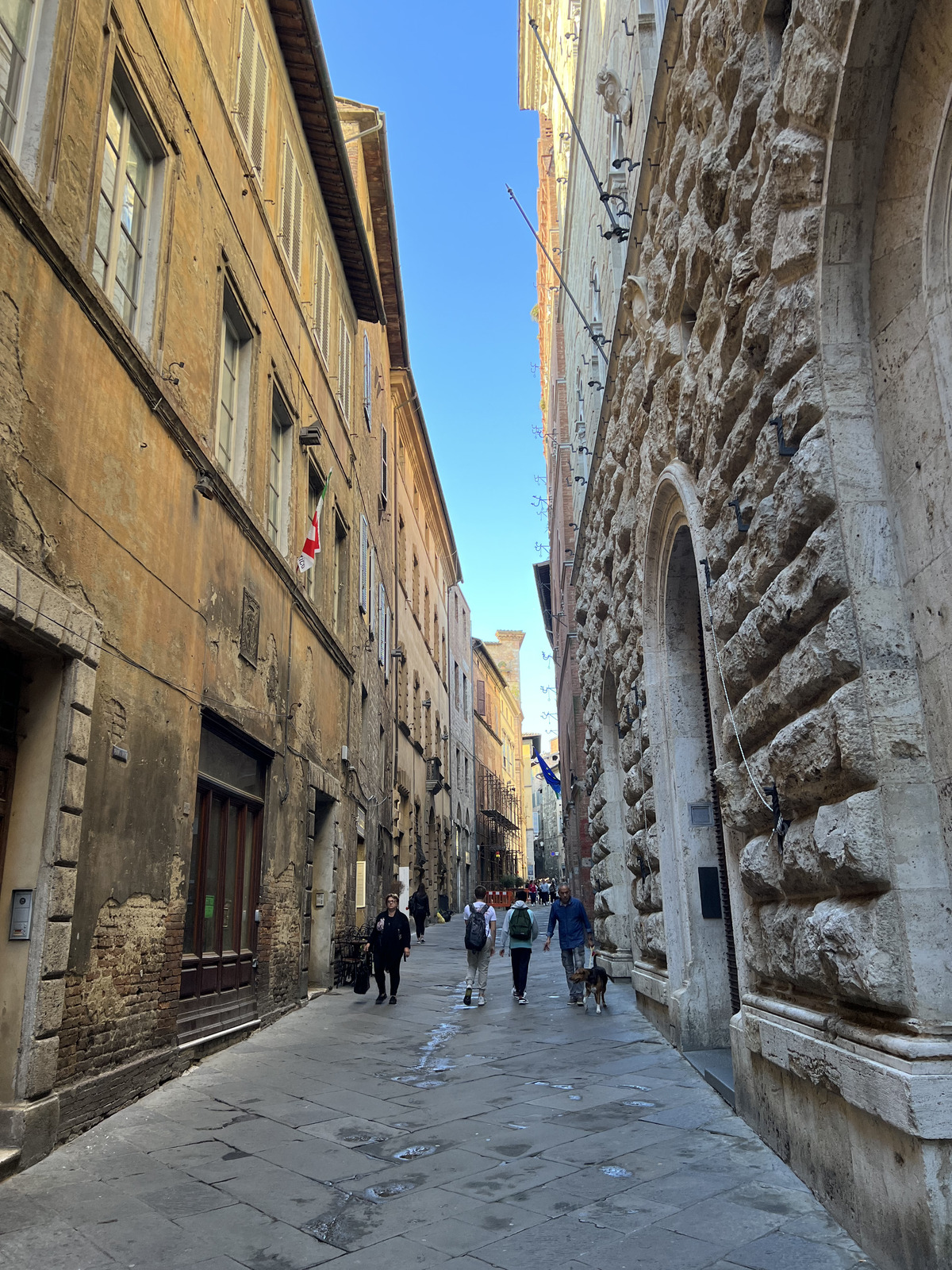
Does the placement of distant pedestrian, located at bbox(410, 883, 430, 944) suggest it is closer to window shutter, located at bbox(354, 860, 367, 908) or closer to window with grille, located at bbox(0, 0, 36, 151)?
window shutter, located at bbox(354, 860, 367, 908)

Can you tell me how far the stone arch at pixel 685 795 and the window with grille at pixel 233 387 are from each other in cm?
426

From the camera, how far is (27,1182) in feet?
14.6

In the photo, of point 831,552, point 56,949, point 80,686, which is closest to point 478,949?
point 56,949

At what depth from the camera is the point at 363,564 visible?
17062 millimetres

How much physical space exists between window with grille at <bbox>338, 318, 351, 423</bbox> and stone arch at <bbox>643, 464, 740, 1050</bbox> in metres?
8.98

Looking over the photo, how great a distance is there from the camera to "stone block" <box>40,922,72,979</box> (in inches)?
199

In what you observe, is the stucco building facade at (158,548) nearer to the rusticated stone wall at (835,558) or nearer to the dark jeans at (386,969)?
the dark jeans at (386,969)

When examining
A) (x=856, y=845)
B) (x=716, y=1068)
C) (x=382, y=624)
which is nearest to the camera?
(x=856, y=845)

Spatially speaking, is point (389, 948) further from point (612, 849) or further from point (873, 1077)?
point (873, 1077)

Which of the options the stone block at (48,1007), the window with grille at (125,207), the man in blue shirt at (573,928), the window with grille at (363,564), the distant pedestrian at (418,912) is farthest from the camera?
the distant pedestrian at (418,912)

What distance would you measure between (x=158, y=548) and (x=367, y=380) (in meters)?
12.7

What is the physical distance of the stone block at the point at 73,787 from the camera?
529cm

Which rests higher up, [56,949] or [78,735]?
[78,735]

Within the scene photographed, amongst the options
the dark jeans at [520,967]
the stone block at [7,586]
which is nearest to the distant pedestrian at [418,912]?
the dark jeans at [520,967]
